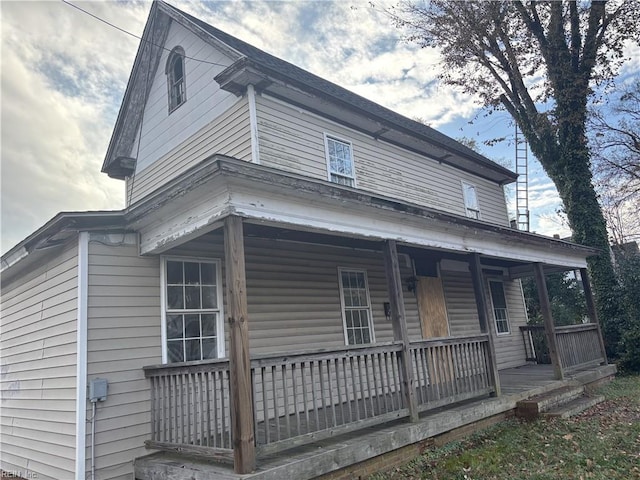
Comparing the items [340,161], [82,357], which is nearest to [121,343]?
[82,357]

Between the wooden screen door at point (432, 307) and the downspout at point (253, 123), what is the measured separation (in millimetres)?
4881

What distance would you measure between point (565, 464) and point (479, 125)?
45.6ft

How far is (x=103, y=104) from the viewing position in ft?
36.9

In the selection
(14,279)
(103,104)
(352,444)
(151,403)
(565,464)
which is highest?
(103,104)

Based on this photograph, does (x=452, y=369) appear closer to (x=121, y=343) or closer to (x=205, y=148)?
(x=121, y=343)

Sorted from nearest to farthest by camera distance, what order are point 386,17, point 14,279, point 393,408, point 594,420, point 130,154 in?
1. point 393,408
2. point 594,420
3. point 14,279
4. point 130,154
5. point 386,17

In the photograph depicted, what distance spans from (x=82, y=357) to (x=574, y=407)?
7.76 m

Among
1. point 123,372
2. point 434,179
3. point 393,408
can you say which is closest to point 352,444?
point 393,408

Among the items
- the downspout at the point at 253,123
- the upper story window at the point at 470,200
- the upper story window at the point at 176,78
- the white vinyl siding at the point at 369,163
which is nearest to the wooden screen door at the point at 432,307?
the white vinyl siding at the point at 369,163

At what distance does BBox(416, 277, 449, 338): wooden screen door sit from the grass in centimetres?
309

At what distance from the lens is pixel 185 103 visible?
352 inches

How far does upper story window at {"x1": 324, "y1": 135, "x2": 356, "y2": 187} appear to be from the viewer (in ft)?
27.9

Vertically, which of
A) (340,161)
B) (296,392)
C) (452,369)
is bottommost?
(452,369)

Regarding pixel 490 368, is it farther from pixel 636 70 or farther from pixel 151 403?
pixel 636 70
